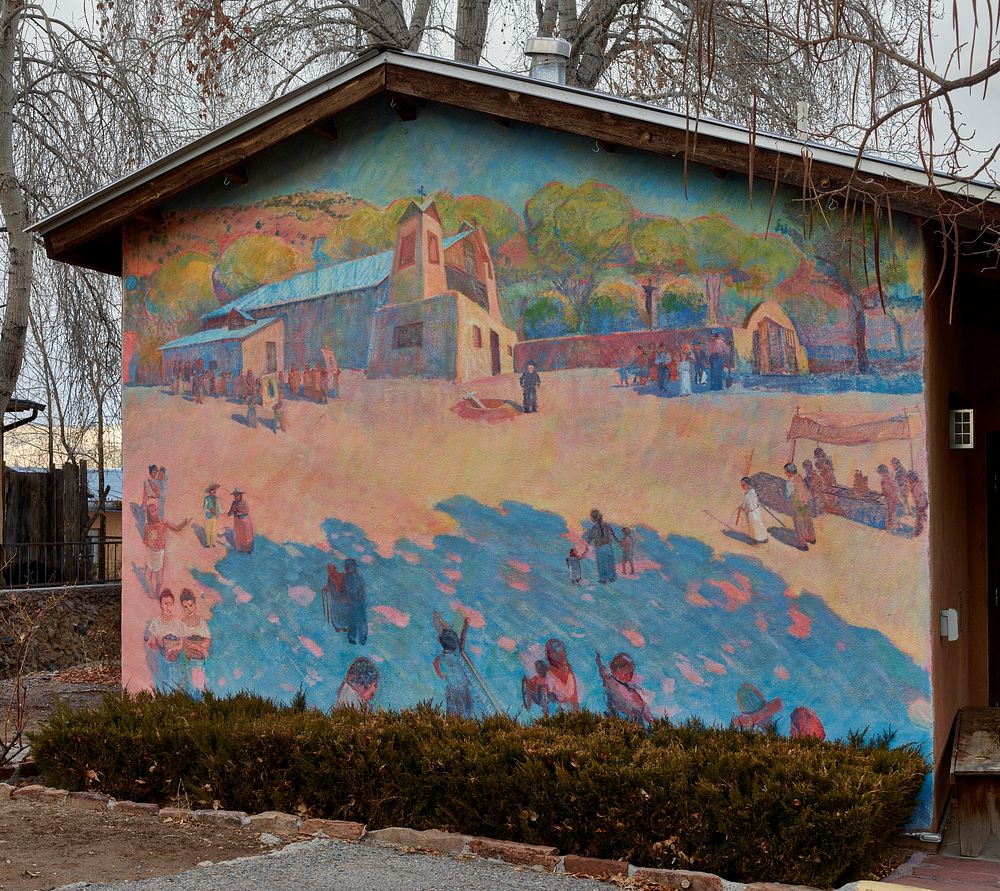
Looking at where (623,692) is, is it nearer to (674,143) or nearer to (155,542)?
(674,143)

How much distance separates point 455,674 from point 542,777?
2066 mm

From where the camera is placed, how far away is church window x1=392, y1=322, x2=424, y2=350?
32.0 feet

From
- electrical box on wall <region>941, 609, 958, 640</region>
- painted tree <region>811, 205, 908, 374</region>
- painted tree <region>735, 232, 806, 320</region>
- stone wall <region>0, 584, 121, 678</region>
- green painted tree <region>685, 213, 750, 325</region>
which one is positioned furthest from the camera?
stone wall <region>0, 584, 121, 678</region>

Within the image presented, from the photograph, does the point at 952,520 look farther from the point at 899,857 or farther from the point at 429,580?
the point at 429,580

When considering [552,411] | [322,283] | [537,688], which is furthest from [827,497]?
[322,283]

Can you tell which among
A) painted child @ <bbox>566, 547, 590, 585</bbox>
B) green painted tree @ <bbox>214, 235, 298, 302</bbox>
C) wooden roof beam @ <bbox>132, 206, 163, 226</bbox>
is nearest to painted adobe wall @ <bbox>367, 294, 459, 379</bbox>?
green painted tree @ <bbox>214, 235, 298, 302</bbox>

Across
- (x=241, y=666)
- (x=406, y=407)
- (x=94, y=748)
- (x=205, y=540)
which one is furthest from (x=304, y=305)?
(x=94, y=748)

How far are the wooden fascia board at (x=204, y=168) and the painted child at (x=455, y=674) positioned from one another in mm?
4301

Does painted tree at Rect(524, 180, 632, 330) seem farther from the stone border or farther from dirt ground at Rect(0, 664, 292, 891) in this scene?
dirt ground at Rect(0, 664, 292, 891)

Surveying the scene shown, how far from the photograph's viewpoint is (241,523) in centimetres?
1053

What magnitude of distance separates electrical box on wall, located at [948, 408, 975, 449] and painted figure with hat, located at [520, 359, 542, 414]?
122 inches

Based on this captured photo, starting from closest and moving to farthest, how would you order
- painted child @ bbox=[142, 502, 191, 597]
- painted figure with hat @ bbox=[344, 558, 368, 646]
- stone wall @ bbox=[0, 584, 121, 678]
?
painted figure with hat @ bbox=[344, 558, 368, 646], painted child @ bbox=[142, 502, 191, 597], stone wall @ bbox=[0, 584, 121, 678]

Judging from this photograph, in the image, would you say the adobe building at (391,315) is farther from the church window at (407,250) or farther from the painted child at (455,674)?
the painted child at (455,674)

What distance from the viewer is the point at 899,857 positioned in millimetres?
7453
